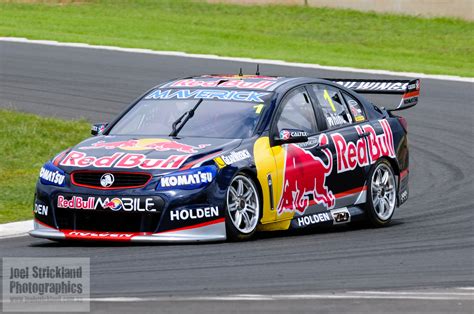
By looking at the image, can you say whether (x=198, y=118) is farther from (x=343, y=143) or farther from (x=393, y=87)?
(x=393, y=87)

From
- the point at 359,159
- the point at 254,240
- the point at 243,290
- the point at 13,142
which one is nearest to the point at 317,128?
the point at 359,159

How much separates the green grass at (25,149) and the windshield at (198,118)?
153 cm

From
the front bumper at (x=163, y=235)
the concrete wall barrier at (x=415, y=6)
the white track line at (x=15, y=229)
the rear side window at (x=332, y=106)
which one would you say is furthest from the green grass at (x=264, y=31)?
the front bumper at (x=163, y=235)

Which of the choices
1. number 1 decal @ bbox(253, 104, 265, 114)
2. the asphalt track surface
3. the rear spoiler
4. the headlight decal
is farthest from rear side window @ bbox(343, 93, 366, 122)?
the headlight decal

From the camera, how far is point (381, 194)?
12.2 meters

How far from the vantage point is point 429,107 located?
67.6ft

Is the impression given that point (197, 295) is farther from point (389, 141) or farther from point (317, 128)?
point (389, 141)

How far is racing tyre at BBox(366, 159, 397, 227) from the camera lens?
39.3 ft

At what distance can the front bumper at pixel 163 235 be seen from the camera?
10.0m

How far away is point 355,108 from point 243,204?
2287 mm

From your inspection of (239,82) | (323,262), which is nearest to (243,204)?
(323,262)

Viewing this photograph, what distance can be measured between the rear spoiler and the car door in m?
0.85

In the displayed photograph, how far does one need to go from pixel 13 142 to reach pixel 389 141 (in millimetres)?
5968

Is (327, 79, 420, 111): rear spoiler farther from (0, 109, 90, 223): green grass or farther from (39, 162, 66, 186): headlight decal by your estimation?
(39, 162, 66, 186): headlight decal
